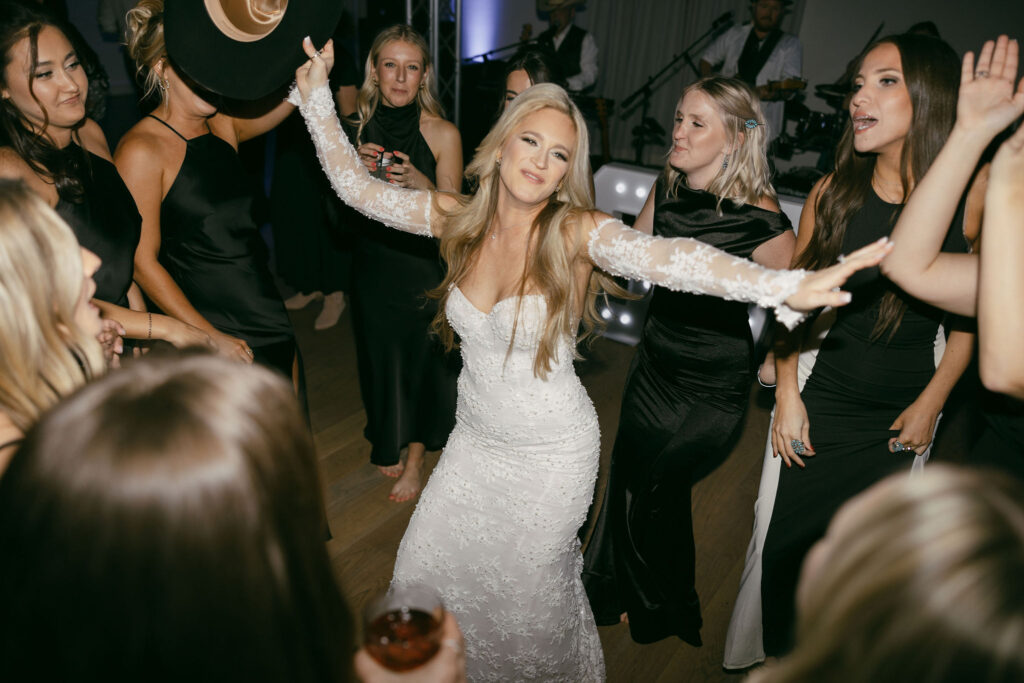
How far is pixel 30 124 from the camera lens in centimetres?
181


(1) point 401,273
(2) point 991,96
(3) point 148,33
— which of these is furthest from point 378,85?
(2) point 991,96

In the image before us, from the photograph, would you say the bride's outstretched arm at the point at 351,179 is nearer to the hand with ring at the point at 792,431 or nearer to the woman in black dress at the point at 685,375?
the woman in black dress at the point at 685,375

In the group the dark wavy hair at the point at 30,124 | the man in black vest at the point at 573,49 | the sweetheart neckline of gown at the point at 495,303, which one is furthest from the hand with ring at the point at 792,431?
the man in black vest at the point at 573,49

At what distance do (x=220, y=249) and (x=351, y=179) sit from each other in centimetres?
62

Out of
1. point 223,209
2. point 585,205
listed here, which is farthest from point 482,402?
point 223,209

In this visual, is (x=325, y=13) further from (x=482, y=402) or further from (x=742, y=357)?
(x=742, y=357)

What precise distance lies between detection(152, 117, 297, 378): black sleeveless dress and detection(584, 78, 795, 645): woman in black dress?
1411 mm

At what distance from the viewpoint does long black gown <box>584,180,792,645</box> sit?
219 centimetres

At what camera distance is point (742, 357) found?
2.20 m

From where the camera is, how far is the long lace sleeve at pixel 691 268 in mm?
1318

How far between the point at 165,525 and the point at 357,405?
3149 mm

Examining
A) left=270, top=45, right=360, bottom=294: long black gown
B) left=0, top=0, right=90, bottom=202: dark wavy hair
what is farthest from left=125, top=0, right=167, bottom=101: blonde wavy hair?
left=270, top=45, right=360, bottom=294: long black gown

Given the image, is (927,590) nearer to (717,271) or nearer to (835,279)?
(835,279)

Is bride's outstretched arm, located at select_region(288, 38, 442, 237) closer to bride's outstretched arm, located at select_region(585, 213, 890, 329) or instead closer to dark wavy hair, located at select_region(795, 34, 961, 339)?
bride's outstretched arm, located at select_region(585, 213, 890, 329)
